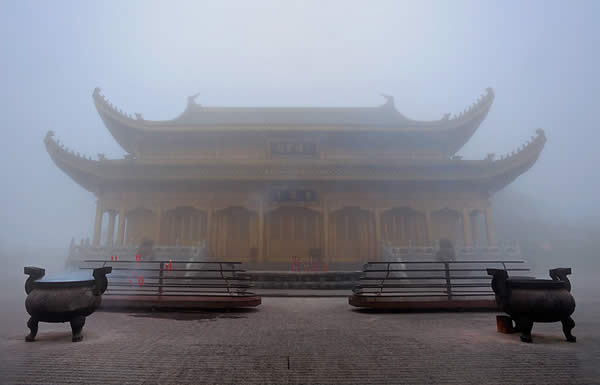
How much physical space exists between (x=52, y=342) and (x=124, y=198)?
14.4m

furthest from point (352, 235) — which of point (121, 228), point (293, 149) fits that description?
point (121, 228)

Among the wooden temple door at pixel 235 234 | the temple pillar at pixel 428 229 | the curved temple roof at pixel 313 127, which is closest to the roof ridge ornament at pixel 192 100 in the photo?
the curved temple roof at pixel 313 127

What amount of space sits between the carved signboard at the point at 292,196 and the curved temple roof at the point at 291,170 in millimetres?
825

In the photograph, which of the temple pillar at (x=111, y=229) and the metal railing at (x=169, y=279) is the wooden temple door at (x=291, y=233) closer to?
the metal railing at (x=169, y=279)

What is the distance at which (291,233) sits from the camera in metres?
17.2

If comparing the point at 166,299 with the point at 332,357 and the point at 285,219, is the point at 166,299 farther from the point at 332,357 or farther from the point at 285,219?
A: the point at 285,219

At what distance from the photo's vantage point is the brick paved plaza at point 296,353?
3047 mm

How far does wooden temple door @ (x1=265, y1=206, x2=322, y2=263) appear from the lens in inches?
666

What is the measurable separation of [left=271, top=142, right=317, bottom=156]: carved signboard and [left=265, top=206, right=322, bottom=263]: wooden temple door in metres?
3.90

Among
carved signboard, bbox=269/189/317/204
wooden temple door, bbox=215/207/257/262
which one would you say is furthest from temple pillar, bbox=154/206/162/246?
carved signboard, bbox=269/189/317/204

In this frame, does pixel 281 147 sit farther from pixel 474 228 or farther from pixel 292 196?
pixel 474 228

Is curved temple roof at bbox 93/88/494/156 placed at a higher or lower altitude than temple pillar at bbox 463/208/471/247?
higher

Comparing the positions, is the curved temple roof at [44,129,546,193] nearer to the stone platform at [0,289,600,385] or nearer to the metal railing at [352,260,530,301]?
the metal railing at [352,260,530,301]

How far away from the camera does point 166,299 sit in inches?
282
